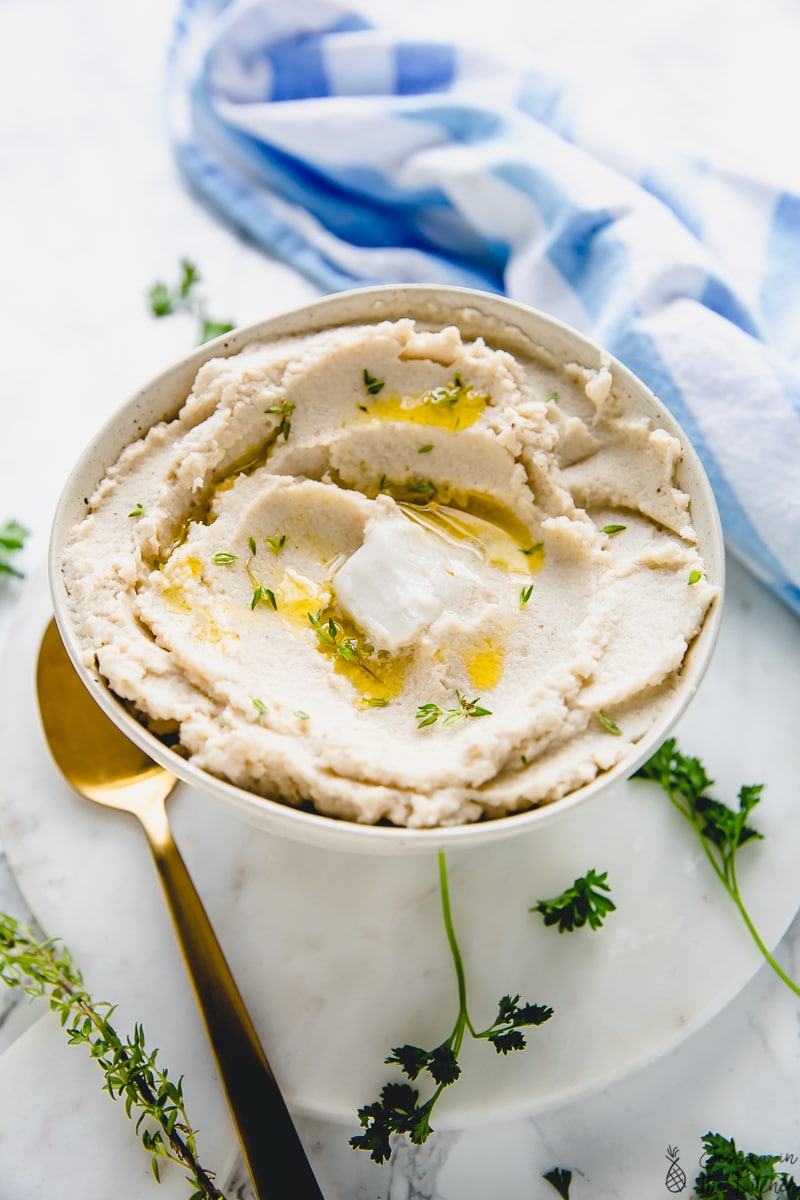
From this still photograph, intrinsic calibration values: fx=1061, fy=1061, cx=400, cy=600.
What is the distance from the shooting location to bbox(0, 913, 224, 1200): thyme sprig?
2242mm

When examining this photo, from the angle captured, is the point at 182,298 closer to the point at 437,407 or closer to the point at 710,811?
the point at 437,407

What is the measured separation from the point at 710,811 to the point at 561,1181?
3.05 feet

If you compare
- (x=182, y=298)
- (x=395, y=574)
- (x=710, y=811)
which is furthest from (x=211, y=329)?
(x=710, y=811)

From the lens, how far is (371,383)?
2592 millimetres

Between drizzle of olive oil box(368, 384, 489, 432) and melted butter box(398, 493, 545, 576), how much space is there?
194 mm

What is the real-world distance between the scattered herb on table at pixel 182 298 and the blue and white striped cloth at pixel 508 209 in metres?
0.31

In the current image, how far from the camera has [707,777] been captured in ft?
9.16

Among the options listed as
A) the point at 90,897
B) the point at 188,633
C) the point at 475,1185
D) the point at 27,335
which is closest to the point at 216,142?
the point at 27,335

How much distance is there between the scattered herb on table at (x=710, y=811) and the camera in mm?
2621

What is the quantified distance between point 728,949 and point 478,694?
0.89 metres

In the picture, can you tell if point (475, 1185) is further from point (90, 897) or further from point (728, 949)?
point (90, 897)

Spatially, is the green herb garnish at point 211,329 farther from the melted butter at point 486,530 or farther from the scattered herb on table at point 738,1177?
the scattered herb on table at point 738,1177

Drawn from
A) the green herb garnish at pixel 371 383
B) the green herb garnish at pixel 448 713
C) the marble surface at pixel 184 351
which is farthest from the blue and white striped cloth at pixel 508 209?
the green herb garnish at pixel 448 713

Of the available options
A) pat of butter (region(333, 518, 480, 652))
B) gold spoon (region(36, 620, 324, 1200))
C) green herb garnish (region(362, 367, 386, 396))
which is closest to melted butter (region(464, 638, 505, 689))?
pat of butter (region(333, 518, 480, 652))
